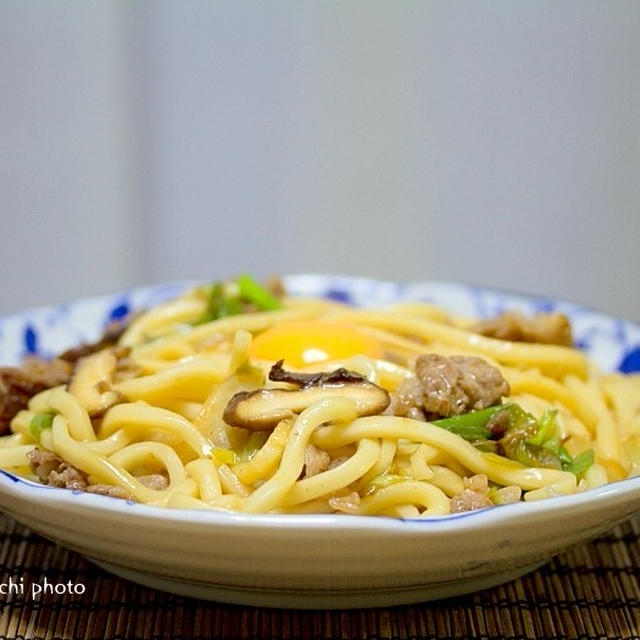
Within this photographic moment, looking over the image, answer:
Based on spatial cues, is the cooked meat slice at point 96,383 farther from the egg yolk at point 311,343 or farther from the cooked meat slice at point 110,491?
the egg yolk at point 311,343

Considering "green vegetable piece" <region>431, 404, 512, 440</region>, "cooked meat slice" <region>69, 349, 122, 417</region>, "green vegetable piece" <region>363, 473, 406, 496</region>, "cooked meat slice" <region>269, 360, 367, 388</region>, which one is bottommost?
"cooked meat slice" <region>69, 349, 122, 417</region>

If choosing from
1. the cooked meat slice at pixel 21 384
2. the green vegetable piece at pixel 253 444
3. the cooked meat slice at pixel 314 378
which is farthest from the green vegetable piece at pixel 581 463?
the cooked meat slice at pixel 21 384

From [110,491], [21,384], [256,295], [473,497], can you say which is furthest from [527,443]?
[21,384]

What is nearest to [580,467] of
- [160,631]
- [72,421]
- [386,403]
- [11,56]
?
[386,403]

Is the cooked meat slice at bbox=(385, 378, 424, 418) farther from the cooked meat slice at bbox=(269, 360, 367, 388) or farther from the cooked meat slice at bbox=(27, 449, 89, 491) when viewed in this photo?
the cooked meat slice at bbox=(27, 449, 89, 491)

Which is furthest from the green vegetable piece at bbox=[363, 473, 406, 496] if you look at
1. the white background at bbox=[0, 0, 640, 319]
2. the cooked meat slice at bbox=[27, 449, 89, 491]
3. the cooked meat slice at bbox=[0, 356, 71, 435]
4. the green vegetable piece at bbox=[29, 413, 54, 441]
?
the white background at bbox=[0, 0, 640, 319]

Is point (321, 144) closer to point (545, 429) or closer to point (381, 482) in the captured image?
point (545, 429)
